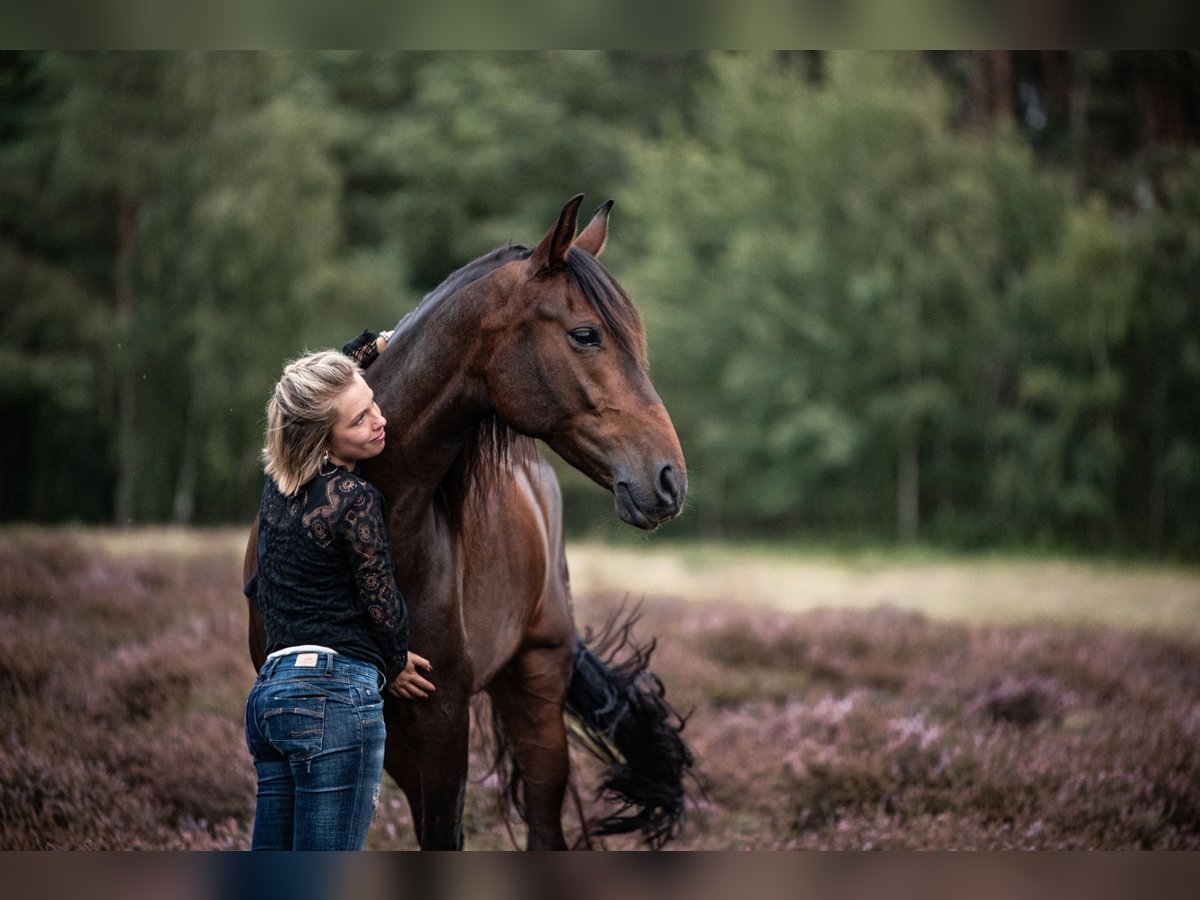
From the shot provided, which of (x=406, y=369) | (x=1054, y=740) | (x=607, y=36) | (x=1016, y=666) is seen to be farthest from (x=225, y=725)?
(x=1016, y=666)

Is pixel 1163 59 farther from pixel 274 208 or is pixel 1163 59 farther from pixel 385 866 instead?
pixel 385 866

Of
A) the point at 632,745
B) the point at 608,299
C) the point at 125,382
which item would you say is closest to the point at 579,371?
the point at 608,299

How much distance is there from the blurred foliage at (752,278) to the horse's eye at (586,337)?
39.1ft

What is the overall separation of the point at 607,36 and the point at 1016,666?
4.82m

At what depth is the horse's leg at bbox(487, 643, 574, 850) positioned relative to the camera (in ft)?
14.5

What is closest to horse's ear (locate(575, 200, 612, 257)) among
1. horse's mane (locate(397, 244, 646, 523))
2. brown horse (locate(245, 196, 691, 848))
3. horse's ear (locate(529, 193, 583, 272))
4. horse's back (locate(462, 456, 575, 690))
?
brown horse (locate(245, 196, 691, 848))

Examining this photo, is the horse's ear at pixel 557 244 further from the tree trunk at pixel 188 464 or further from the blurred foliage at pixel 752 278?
the tree trunk at pixel 188 464

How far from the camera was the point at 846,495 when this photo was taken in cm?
1892

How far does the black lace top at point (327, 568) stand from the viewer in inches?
106

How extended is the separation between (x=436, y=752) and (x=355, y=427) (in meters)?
1.10

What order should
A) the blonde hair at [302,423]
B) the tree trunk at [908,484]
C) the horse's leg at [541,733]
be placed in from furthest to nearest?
the tree trunk at [908,484], the horse's leg at [541,733], the blonde hair at [302,423]

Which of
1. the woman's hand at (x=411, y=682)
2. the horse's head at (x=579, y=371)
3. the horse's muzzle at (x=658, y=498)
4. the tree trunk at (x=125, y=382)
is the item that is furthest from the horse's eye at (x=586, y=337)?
the tree trunk at (x=125, y=382)

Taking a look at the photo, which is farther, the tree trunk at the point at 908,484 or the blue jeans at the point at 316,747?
the tree trunk at the point at 908,484

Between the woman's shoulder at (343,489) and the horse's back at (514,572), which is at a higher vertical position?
the woman's shoulder at (343,489)
